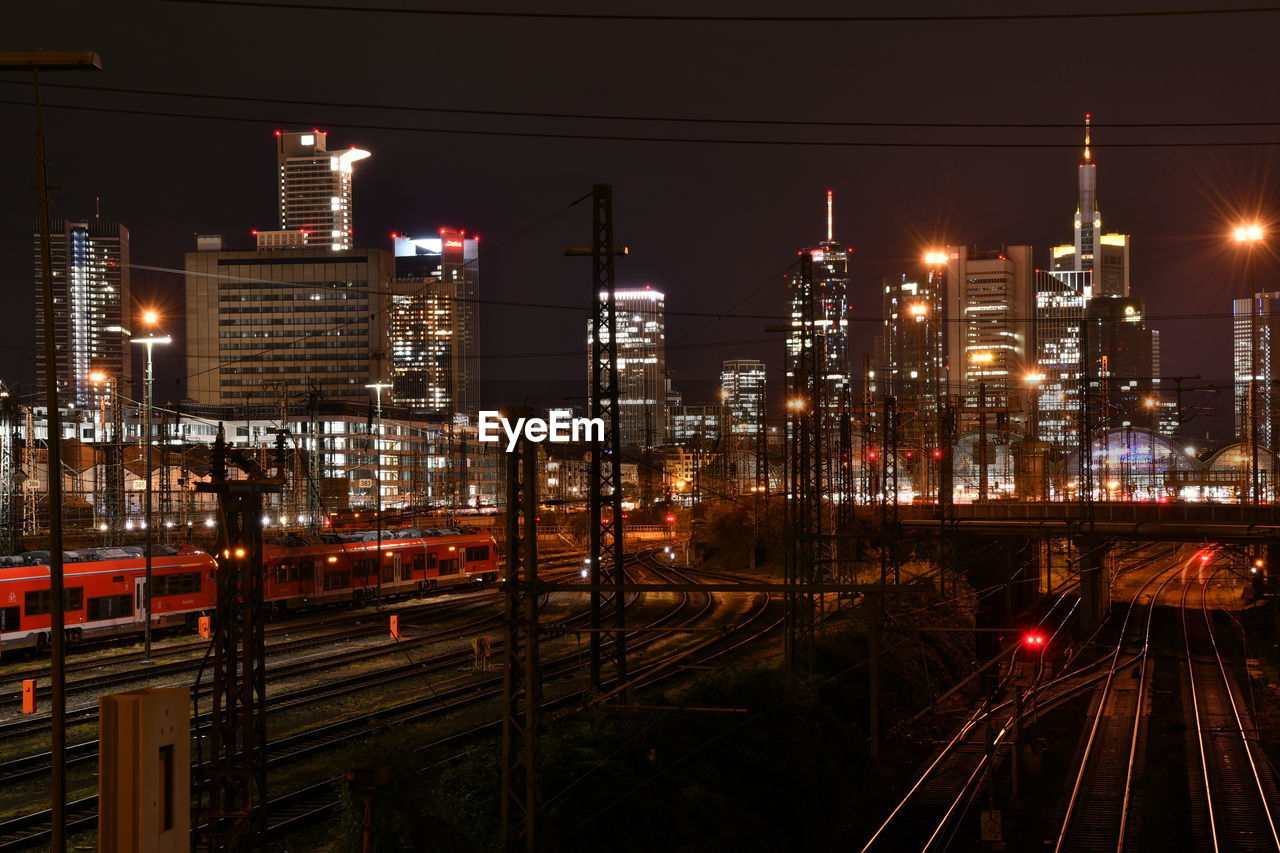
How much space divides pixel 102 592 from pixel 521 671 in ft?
60.3

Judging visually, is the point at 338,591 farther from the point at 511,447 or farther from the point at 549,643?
the point at 511,447

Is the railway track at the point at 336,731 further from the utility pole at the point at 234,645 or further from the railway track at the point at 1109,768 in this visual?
the railway track at the point at 1109,768

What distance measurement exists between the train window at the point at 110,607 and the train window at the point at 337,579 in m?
7.40

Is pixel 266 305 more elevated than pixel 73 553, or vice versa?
pixel 266 305

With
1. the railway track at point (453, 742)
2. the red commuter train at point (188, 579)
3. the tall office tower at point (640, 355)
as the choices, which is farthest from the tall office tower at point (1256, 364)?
the tall office tower at point (640, 355)

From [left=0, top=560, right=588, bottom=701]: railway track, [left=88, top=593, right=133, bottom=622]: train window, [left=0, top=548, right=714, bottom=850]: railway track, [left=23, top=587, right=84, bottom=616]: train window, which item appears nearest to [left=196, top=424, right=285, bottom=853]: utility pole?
[left=0, top=548, right=714, bottom=850]: railway track

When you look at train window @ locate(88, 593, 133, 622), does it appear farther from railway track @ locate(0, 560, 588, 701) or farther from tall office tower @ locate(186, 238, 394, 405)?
tall office tower @ locate(186, 238, 394, 405)

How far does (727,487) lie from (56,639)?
5226 centimetres

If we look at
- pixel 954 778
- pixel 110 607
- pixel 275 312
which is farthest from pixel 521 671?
pixel 275 312

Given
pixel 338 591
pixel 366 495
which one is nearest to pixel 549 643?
pixel 338 591

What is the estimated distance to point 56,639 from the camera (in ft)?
28.8

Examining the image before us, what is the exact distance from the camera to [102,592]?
26.1 metres

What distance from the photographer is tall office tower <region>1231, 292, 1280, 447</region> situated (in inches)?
1137

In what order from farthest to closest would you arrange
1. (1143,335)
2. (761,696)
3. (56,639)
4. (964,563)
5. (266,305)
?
(1143,335)
(266,305)
(964,563)
(761,696)
(56,639)
